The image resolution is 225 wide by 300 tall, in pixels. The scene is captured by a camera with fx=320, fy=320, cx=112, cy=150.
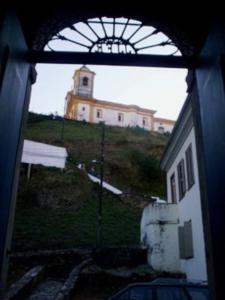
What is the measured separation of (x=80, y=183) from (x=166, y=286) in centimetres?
1945

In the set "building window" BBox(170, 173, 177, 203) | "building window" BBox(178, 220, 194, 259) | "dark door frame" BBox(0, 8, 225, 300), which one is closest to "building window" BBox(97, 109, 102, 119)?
"building window" BBox(170, 173, 177, 203)

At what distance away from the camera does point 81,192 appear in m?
24.5

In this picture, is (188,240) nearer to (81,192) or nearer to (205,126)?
(205,126)

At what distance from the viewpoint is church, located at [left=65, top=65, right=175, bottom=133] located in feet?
184

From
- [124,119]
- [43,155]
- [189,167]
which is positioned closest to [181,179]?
[189,167]

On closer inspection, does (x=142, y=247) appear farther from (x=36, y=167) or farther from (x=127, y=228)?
(x=36, y=167)

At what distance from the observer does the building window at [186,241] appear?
11938mm

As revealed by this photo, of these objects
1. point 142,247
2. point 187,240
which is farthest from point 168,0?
point 142,247

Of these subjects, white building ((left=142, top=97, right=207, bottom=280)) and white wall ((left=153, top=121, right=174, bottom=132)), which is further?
white wall ((left=153, top=121, right=174, bottom=132))

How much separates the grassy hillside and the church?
10.5 m

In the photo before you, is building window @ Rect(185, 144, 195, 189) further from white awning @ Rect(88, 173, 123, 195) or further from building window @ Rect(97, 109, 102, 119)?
building window @ Rect(97, 109, 102, 119)

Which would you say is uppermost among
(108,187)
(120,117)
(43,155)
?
(120,117)

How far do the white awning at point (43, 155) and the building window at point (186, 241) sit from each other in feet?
55.4

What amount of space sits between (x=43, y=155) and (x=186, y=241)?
1831cm
